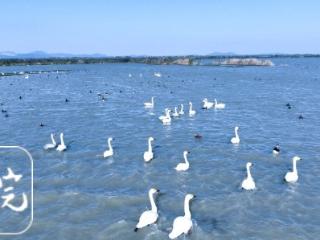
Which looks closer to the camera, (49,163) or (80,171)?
(80,171)

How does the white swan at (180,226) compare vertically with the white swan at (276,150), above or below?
above

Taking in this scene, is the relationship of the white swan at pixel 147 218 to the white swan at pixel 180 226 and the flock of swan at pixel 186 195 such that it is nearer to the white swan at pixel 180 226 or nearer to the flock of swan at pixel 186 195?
the flock of swan at pixel 186 195

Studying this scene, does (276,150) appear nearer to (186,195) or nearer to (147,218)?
(186,195)

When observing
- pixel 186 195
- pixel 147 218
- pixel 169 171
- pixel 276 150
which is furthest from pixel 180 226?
pixel 276 150

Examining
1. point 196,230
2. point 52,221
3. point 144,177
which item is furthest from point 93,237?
point 144,177

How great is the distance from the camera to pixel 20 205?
22.0m

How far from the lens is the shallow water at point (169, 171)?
19.5m

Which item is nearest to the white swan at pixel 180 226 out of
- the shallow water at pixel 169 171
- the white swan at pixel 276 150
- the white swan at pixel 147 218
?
the shallow water at pixel 169 171

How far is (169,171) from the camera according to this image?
86.5 feet

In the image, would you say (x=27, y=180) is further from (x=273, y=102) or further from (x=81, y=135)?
(x=273, y=102)

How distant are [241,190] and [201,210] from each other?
3158 mm

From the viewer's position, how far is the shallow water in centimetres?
1950

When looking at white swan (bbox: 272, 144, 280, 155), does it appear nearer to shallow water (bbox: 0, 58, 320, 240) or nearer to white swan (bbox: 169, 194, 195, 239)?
shallow water (bbox: 0, 58, 320, 240)

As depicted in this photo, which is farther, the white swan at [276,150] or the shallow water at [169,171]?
the white swan at [276,150]
